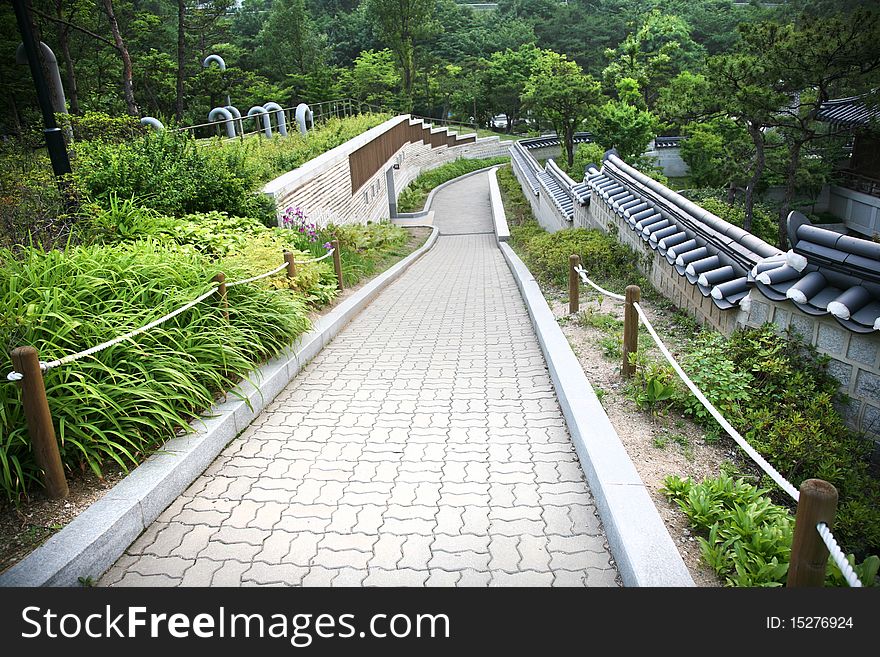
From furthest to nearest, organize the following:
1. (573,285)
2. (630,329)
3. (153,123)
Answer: (153,123) < (573,285) < (630,329)

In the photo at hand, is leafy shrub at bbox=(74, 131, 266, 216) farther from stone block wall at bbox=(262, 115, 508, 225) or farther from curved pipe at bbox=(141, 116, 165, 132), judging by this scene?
curved pipe at bbox=(141, 116, 165, 132)

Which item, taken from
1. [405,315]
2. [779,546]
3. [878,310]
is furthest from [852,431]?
[405,315]

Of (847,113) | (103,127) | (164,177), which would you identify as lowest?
(164,177)

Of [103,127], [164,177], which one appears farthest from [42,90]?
[103,127]

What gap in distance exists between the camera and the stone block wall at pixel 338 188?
40.3ft

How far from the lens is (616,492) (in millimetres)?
3705

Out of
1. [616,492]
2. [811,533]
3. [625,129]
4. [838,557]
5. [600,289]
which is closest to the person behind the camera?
[838,557]

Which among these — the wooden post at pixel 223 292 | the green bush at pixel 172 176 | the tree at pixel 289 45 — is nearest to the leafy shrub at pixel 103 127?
the green bush at pixel 172 176

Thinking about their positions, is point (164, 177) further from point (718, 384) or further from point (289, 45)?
point (289, 45)

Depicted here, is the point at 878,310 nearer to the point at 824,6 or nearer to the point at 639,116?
the point at 639,116

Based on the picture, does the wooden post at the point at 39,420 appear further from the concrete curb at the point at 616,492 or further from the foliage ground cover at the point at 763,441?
the foliage ground cover at the point at 763,441

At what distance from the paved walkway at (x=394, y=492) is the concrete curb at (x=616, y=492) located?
13 centimetres

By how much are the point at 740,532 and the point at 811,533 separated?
81 centimetres
